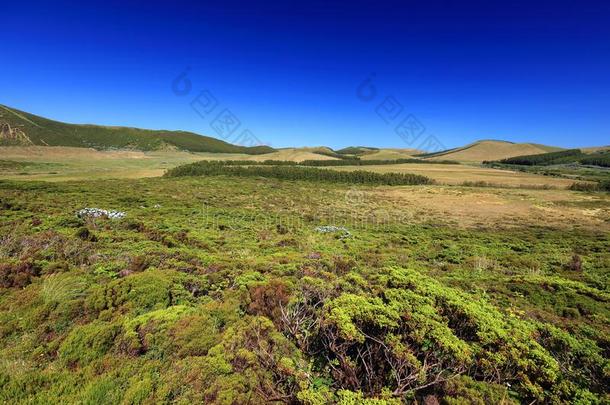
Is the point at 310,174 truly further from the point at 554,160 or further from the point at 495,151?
the point at 495,151

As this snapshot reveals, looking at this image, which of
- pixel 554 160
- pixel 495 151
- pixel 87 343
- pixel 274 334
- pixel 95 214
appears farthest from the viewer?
pixel 495 151

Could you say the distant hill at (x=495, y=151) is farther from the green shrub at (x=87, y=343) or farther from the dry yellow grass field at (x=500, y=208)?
the green shrub at (x=87, y=343)

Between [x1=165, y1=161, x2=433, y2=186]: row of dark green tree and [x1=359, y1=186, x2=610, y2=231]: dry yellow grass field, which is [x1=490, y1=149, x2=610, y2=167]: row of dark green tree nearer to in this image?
[x1=165, y1=161, x2=433, y2=186]: row of dark green tree

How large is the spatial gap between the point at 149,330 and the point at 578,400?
21.1 ft

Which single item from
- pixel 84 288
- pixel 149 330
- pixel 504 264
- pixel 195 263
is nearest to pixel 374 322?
pixel 149 330

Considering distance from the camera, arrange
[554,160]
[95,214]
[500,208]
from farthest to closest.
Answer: [554,160] → [500,208] → [95,214]

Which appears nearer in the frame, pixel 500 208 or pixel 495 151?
pixel 500 208

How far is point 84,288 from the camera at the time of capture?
6809 mm

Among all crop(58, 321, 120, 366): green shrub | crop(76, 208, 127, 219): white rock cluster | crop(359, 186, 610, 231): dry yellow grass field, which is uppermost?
crop(58, 321, 120, 366): green shrub

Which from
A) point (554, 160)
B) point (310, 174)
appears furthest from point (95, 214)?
point (554, 160)

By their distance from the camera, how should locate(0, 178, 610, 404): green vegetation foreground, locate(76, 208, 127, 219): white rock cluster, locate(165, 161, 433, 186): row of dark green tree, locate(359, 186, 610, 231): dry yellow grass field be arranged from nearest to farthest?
1. locate(0, 178, 610, 404): green vegetation foreground
2. locate(76, 208, 127, 219): white rock cluster
3. locate(359, 186, 610, 231): dry yellow grass field
4. locate(165, 161, 433, 186): row of dark green tree

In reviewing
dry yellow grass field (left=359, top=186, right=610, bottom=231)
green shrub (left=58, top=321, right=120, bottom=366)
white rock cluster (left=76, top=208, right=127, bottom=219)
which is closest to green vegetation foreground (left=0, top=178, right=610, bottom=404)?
green shrub (left=58, top=321, right=120, bottom=366)

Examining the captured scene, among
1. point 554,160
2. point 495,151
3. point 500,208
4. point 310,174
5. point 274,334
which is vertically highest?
point 495,151

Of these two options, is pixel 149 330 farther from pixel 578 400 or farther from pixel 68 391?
pixel 578 400
